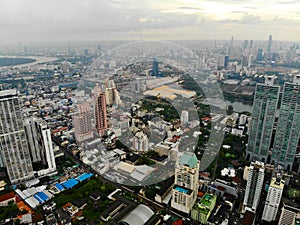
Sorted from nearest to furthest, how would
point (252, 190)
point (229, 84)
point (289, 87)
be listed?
point (252, 190)
point (289, 87)
point (229, 84)

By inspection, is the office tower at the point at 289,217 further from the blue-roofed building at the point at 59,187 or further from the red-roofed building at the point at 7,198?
the red-roofed building at the point at 7,198

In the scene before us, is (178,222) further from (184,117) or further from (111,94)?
(111,94)

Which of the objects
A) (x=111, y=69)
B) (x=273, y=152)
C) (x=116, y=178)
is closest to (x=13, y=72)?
(x=111, y=69)

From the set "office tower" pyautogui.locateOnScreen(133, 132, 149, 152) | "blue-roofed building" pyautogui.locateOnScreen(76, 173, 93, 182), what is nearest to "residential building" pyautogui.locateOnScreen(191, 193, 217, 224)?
"office tower" pyautogui.locateOnScreen(133, 132, 149, 152)

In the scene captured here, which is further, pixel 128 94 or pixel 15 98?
pixel 128 94

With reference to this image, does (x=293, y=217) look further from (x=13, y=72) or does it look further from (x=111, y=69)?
(x=13, y=72)

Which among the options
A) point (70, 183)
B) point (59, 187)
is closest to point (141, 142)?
point (70, 183)
